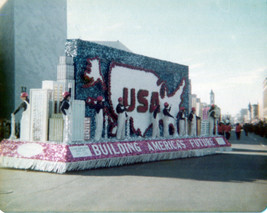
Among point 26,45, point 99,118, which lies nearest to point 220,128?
point 99,118

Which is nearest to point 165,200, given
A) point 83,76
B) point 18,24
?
point 83,76

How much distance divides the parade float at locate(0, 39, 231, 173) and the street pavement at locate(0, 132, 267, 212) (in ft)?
1.71

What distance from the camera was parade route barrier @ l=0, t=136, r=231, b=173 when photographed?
25.8ft

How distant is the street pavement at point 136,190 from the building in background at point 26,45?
10.9 m

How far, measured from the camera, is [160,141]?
36.0 feet

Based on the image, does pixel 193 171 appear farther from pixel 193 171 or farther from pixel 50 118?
pixel 50 118

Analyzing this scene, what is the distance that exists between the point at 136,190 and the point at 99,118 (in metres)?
4.64

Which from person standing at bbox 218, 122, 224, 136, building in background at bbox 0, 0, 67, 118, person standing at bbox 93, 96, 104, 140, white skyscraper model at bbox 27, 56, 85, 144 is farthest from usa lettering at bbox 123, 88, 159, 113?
building in background at bbox 0, 0, 67, 118

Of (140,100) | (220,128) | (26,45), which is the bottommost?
(220,128)

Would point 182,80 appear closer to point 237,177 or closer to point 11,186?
point 237,177

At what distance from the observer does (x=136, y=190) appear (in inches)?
232

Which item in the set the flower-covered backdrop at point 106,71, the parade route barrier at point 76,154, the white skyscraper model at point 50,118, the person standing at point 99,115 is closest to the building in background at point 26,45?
the flower-covered backdrop at point 106,71

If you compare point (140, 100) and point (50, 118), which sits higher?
point (140, 100)

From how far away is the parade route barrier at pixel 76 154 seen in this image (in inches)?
309
